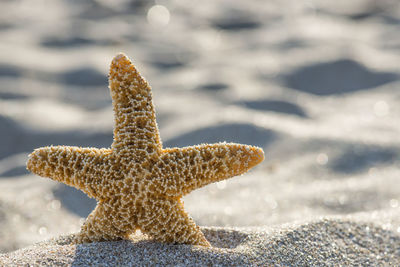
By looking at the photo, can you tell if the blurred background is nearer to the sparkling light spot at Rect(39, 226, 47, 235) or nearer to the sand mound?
the sparkling light spot at Rect(39, 226, 47, 235)

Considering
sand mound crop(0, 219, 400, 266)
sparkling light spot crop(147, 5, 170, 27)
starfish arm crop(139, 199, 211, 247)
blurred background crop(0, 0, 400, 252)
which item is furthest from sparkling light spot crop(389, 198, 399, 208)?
sparkling light spot crop(147, 5, 170, 27)

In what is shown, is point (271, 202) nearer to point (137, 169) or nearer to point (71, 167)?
point (137, 169)

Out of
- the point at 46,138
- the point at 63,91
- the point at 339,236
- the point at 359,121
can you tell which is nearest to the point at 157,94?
the point at 63,91

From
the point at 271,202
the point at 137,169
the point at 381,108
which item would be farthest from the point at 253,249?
the point at 381,108

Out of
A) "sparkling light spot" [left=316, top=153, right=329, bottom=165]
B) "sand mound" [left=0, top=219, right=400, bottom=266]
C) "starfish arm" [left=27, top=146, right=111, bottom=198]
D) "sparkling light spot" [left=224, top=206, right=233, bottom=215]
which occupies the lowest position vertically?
"sand mound" [left=0, top=219, right=400, bottom=266]

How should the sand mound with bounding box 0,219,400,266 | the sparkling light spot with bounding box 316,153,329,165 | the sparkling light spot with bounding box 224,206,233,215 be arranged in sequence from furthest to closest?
the sparkling light spot with bounding box 316,153,329,165 → the sparkling light spot with bounding box 224,206,233,215 → the sand mound with bounding box 0,219,400,266

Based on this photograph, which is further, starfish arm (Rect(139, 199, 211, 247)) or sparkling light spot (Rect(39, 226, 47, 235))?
sparkling light spot (Rect(39, 226, 47, 235))

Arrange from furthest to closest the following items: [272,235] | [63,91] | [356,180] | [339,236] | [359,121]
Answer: [63,91] → [359,121] → [356,180] → [339,236] → [272,235]

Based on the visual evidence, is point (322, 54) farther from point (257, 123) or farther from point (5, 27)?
point (5, 27)

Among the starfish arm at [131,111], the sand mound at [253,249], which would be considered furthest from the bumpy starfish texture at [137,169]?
the sand mound at [253,249]
